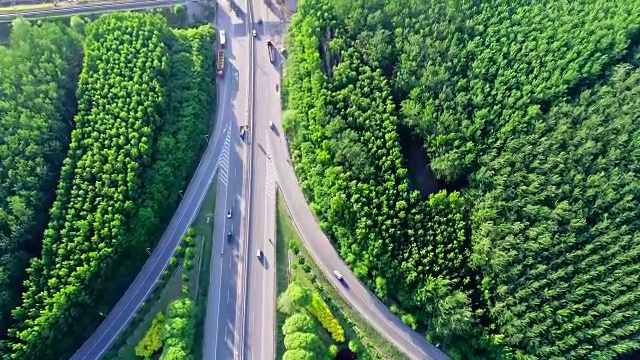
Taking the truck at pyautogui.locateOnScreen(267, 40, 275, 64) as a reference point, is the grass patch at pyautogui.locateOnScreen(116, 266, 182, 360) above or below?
below

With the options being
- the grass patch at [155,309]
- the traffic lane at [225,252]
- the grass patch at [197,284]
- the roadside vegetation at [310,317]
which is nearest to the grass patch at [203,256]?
the grass patch at [197,284]

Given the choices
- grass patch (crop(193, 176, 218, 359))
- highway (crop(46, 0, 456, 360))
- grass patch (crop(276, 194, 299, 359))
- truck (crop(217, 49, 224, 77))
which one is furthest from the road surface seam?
grass patch (crop(193, 176, 218, 359))

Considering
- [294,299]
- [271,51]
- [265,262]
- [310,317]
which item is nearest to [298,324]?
[310,317]

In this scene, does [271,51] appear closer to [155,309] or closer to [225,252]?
[225,252]

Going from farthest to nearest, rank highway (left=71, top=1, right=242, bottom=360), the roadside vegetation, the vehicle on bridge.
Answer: the vehicle on bridge < highway (left=71, top=1, right=242, bottom=360) < the roadside vegetation

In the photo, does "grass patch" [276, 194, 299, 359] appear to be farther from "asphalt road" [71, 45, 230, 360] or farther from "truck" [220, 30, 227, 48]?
"truck" [220, 30, 227, 48]

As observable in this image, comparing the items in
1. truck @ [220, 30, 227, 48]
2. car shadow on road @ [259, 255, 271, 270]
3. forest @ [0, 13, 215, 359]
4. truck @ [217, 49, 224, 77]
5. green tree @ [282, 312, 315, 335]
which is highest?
truck @ [220, 30, 227, 48]

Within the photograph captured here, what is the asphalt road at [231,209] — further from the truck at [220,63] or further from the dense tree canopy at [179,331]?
the dense tree canopy at [179,331]
